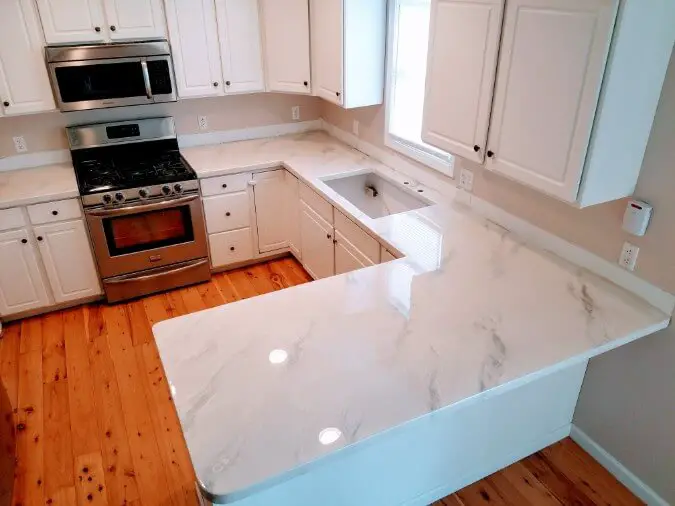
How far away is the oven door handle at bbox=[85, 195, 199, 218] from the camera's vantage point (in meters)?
3.17

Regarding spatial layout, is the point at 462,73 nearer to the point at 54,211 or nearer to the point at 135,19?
the point at 135,19

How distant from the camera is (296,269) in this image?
3939 mm

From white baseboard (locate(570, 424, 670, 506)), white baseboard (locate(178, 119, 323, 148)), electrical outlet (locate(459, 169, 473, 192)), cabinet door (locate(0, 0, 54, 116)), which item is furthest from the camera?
white baseboard (locate(178, 119, 323, 148))

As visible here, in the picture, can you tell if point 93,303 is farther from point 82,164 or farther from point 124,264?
point 82,164

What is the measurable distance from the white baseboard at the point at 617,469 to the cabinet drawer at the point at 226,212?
248cm

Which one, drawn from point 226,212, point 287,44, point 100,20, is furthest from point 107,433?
point 287,44

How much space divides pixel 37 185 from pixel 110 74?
830 millimetres

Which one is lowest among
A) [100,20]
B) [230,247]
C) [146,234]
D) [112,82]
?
[230,247]

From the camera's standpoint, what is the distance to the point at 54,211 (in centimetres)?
311

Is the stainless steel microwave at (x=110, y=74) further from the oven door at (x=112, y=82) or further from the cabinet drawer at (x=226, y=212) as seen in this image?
the cabinet drawer at (x=226, y=212)

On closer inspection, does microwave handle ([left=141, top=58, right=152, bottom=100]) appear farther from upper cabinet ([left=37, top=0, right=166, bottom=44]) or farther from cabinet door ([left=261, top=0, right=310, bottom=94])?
cabinet door ([left=261, top=0, right=310, bottom=94])

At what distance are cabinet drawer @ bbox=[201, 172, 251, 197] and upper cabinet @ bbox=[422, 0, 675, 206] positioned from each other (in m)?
1.79

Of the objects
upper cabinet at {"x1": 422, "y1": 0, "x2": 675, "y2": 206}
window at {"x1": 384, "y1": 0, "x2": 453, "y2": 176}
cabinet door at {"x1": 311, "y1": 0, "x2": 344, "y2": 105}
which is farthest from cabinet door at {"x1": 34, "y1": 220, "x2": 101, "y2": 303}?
upper cabinet at {"x1": 422, "y1": 0, "x2": 675, "y2": 206}

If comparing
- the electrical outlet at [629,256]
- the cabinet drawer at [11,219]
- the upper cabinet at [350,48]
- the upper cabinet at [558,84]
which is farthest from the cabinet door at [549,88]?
the cabinet drawer at [11,219]
